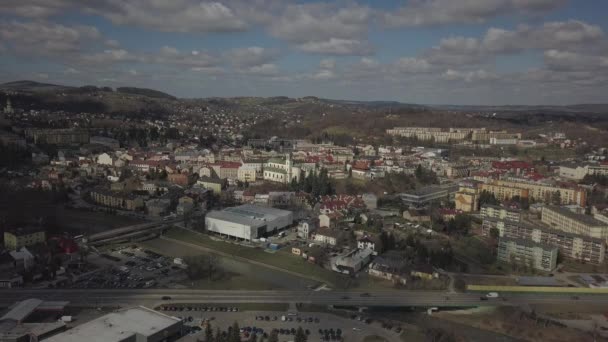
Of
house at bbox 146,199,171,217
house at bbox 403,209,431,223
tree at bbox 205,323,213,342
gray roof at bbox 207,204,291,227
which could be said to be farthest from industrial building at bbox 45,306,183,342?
house at bbox 403,209,431,223

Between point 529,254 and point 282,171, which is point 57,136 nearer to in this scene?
point 282,171

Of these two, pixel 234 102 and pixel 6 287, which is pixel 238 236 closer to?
pixel 6 287

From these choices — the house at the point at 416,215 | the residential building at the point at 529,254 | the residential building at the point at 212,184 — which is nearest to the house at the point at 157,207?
the residential building at the point at 212,184

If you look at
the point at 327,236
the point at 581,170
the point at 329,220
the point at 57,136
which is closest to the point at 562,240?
the point at 327,236

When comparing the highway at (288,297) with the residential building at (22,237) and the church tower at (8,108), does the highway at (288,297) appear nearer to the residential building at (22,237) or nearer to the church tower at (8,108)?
the residential building at (22,237)

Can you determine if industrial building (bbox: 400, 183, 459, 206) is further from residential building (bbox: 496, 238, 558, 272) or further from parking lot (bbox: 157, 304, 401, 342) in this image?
A: parking lot (bbox: 157, 304, 401, 342)

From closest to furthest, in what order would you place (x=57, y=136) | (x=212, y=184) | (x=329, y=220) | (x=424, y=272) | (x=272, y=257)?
1. (x=424, y=272)
2. (x=272, y=257)
3. (x=329, y=220)
4. (x=212, y=184)
5. (x=57, y=136)
